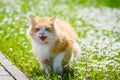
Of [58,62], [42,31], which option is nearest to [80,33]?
[58,62]

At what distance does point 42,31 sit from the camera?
23.1 ft

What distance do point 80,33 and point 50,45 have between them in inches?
160

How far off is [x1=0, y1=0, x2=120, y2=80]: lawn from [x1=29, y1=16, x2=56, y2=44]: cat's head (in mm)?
592

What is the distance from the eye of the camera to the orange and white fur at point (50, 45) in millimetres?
7086

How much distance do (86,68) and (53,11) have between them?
7018 mm

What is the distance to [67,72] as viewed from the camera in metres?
7.42

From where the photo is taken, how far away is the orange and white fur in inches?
279

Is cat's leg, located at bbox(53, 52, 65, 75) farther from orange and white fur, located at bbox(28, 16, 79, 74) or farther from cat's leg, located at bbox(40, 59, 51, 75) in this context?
cat's leg, located at bbox(40, 59, 51, 75)

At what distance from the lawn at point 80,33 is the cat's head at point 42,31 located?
592 millimetres

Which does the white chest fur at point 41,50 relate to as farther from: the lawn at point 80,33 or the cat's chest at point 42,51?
the lawn at point 80,33

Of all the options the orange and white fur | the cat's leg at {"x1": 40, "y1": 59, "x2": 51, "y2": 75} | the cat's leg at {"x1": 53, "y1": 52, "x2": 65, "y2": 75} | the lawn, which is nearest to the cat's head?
the orange and white fur

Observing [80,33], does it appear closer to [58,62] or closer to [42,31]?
[58,62]

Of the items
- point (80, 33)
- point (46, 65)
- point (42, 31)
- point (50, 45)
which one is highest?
point (42, 31)

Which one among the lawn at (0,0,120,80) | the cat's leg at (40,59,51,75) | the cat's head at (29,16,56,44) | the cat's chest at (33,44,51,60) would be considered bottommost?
the lawn at (0,0,120,80)
